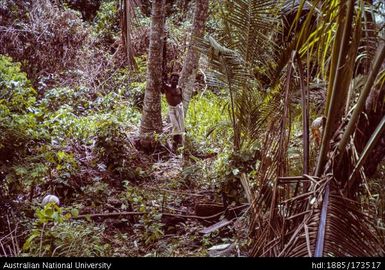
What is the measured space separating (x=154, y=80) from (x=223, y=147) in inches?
58.9

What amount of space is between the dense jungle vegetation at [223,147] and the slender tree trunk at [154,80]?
0.02 meters

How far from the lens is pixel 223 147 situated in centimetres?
644

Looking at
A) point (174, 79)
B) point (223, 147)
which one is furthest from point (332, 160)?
point (174, 79)

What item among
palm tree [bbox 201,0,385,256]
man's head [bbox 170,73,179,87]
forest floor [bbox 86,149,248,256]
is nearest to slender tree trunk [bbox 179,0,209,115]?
→ man's head [bbox 170,73,179,87]

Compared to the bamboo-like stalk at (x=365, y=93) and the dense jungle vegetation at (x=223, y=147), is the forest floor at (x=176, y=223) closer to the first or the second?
the dense jungle vegetation at (x=223, y=147)

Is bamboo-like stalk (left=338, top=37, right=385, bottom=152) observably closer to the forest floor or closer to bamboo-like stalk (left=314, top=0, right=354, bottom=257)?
bamboo-like stalk (left=314, top=0, right=354, bottom=257)

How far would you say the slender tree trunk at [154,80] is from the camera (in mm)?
6574

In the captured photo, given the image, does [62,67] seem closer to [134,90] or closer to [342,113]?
[134,90]

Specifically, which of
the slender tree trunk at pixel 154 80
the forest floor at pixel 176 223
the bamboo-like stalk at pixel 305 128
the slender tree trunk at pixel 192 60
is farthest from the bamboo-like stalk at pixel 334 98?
the slender tree trunk at pixel 192 60

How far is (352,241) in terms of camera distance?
1.93 meters

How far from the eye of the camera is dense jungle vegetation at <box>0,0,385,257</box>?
2277 mm

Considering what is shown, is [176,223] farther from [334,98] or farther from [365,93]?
[365,93]

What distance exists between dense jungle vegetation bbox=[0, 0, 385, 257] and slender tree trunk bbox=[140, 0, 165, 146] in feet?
Answer: 0.07

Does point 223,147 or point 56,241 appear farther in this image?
point 223,147
